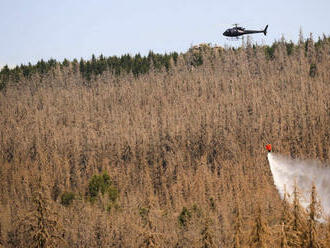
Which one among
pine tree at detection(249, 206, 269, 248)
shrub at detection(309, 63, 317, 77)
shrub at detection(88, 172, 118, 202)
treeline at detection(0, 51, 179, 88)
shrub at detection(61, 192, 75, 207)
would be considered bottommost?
shrub at detection(61, 192, 75, 207)

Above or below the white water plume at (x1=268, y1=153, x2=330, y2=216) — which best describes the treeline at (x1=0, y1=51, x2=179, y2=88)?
above

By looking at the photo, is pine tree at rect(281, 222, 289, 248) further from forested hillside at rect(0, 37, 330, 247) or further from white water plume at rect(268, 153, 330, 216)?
forested hillside at rect(0, 37, 330, 247)

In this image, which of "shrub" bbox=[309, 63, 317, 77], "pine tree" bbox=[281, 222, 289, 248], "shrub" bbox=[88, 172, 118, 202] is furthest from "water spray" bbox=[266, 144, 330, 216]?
"shrub" bbox=[309, 63, 317, 77]

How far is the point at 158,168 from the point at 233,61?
74.5 meters

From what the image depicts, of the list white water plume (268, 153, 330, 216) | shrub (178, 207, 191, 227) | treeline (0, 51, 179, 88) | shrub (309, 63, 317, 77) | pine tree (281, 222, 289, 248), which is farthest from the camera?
treeline (0, 51, 179, 88)

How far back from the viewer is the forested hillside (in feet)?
262

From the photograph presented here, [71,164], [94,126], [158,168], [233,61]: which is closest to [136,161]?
[158,168]

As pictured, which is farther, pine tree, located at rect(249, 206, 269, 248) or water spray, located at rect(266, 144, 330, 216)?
water spray, located at rect(266, 144, 330, 216)

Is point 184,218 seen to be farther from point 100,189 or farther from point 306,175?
point 306,175

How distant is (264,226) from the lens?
3219 cm

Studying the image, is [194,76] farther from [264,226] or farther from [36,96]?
[264,226]

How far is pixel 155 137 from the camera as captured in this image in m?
148

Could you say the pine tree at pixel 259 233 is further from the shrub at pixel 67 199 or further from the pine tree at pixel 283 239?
the shrub at pixel 67 199

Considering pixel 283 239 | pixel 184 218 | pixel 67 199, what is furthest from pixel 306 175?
pixel 67 199
